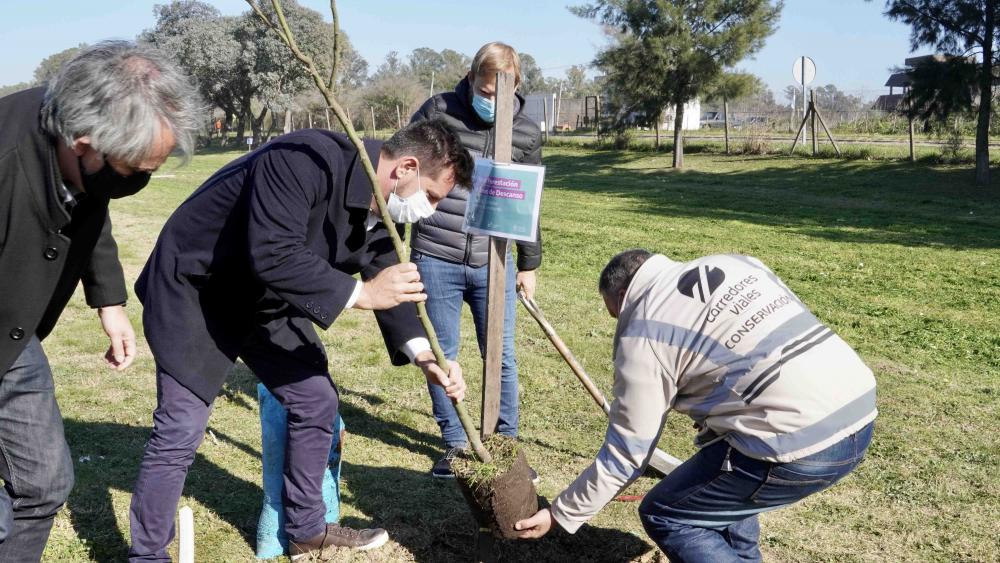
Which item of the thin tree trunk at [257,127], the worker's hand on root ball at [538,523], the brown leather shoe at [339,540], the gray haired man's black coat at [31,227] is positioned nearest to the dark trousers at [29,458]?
the gray haired man's black coat at [31,227]

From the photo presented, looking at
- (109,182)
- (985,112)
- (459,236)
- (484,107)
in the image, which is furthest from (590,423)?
(985,112)

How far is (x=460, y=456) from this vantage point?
3.23m

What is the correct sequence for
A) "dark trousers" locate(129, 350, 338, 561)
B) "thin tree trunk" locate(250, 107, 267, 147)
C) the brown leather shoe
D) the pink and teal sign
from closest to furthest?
"dark trousers" locate(129, 350, 338, 561) → the pink and teal sign → the brown leather shoe → "thin tree trunk" locate(250, 107, 267, 147)

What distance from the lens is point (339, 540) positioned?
3.46 meters

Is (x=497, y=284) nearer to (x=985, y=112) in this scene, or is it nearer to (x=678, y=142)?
(x=985, y=112)

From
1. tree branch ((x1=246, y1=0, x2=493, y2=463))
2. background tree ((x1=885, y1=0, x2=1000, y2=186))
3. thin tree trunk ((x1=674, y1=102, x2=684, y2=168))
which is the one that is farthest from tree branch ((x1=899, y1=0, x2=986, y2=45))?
tree branch ((x1=246, y1=0, x2=493, y2=463))

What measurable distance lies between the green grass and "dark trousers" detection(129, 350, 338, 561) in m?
0.35

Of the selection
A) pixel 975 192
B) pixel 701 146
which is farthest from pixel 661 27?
pixel 975 192

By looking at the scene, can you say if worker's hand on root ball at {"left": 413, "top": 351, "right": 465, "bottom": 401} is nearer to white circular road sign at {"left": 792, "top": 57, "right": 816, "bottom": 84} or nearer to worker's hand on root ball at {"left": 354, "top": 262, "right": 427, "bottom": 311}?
worker's hand on root ball at {"left": 354, "top": 262, "right": 427, "bottom": 311}

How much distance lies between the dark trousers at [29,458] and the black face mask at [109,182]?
0.54 meters

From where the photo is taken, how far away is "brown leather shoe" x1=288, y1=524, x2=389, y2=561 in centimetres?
341

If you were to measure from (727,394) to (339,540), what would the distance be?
1785mm

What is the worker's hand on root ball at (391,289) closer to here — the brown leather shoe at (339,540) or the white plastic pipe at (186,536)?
the white plastic pipe at (186,536)

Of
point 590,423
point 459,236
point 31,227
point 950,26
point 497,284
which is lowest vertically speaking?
point 590,423
